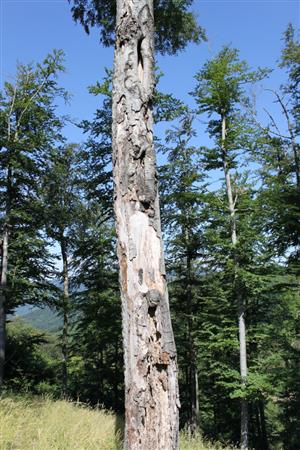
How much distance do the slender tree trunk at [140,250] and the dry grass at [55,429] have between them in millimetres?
2325

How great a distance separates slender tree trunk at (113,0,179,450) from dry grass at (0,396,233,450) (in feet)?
7.63

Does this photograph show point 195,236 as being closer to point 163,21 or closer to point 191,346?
point 191,346

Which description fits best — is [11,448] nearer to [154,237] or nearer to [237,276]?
[154,237]

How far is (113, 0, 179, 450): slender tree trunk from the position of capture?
3.19m

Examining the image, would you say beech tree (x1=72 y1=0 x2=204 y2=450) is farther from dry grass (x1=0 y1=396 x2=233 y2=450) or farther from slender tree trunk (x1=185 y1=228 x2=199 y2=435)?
slender tree trunk (x1=185 y1=228 x2=199 y2=435)

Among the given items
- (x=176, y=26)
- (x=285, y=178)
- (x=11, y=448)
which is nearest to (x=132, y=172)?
(x=11, y=448)

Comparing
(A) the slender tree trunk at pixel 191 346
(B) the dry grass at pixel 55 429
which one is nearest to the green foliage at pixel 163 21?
(B) the dry grass at pixel 55 429

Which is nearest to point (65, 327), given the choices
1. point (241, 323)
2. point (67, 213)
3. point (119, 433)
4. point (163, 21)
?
point (67, 213)

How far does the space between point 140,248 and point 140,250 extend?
0.02 meters

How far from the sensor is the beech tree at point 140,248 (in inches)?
126

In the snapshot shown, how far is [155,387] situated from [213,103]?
11.9 meters

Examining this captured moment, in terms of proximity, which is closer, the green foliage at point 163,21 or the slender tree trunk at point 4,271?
the green foliage at point 163,21

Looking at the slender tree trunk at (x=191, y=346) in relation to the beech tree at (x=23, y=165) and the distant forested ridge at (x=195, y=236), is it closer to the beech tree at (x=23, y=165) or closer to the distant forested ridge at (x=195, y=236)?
the distant forested ridge at (x=195, y=236)

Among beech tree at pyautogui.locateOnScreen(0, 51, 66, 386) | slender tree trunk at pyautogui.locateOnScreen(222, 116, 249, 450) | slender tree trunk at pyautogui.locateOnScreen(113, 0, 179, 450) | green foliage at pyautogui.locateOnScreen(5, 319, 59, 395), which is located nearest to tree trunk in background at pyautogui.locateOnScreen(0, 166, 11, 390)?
beech tree at pyautogui.locateOnScreen(0, 51, 66, 386)
